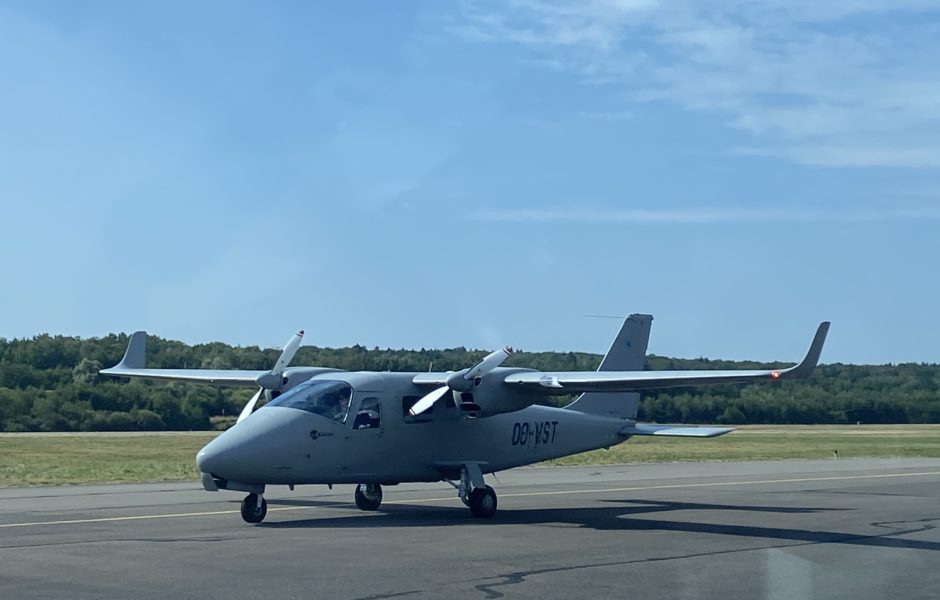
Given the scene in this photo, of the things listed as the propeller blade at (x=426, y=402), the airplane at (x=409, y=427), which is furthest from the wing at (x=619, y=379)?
the propeller blade at (x=426, y=402)

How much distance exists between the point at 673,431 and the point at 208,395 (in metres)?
56.2

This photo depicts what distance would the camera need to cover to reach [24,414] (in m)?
69.8

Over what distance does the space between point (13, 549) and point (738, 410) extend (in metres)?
74.9

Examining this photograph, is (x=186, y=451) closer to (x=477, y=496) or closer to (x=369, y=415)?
(x=369, y=415)

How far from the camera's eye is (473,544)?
1791 cm

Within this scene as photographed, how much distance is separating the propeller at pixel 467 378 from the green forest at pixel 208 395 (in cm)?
3335

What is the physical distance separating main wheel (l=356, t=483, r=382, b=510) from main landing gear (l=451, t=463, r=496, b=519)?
7.39ft

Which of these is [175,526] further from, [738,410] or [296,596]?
[738,410]

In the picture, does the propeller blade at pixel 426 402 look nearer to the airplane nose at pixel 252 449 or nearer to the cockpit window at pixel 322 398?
the cockpit window at pixel 322 398

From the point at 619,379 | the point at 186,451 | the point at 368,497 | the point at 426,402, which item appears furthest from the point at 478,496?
the point at 186,451

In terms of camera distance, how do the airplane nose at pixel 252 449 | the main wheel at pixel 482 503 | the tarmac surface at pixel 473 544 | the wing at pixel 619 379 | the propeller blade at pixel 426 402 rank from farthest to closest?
the propeller blade at pixel 426 402 < the main wheel at pixel 482 503 < the wing at pixel 619 379 < the airplane nose at pixel 252 449 < the tarmac surface at pixel 473 544

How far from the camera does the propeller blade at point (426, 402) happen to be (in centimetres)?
2277

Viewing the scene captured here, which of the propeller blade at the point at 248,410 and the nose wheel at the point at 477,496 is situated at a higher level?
the propeller blade at the point at 248,410

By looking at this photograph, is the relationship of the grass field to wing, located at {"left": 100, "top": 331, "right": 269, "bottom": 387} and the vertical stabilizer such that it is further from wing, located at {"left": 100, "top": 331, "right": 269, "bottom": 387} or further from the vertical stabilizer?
the vertical stabilizer
